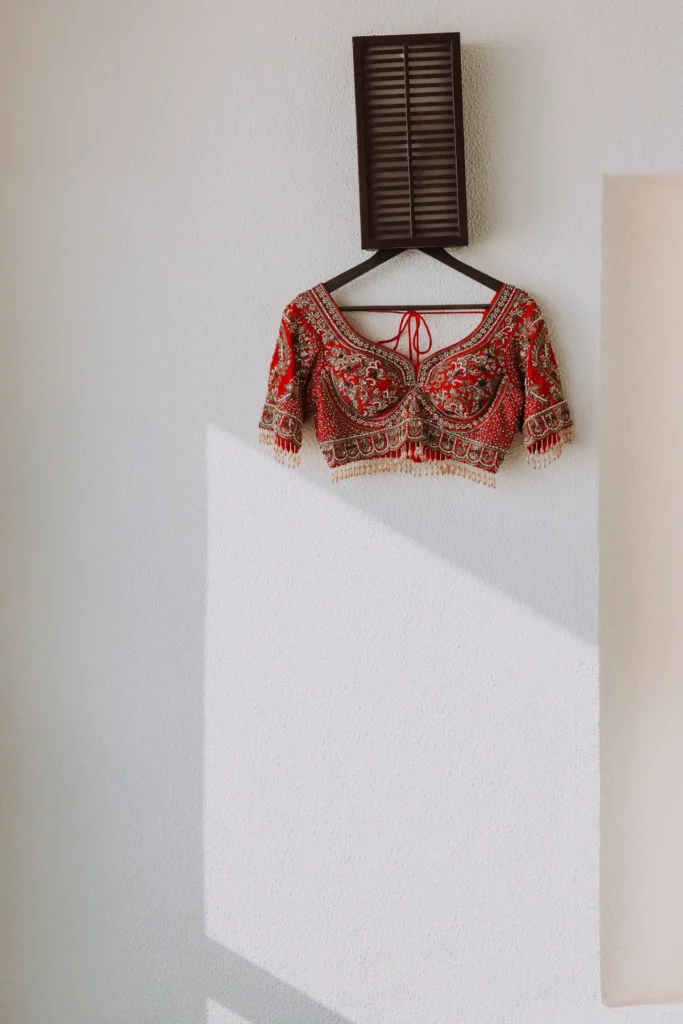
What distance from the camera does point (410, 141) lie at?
2.12 meters

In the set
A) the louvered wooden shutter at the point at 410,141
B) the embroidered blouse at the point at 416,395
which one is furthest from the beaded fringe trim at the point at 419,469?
the louvered wooden shutter at the point at 410,141

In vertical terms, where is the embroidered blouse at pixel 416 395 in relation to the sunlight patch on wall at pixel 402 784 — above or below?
above

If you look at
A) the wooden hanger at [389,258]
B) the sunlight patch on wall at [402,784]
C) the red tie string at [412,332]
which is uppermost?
the wooden hanger at [389,258]

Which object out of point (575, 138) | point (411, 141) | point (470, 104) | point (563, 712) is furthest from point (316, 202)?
point (563, 712)

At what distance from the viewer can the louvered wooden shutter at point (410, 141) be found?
2.11 metres

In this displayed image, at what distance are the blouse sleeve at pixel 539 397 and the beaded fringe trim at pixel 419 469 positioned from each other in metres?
0.13

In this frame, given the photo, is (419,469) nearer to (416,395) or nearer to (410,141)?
(416,395)

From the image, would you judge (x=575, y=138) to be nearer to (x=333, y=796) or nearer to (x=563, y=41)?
(x=563, y=41)

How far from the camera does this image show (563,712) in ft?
7.34

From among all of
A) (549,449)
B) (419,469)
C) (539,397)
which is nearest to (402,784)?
(419,469)

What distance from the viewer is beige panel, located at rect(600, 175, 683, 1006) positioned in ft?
7.52

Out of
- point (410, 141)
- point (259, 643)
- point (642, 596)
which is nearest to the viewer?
point (410, 141)

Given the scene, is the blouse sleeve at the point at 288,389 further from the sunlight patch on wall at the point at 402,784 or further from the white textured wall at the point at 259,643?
the sunlight patch on wall at the point at 402,784

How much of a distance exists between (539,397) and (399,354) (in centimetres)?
34
